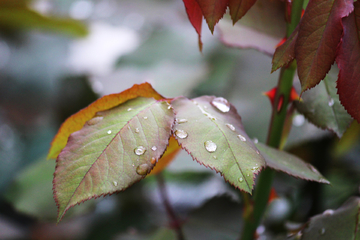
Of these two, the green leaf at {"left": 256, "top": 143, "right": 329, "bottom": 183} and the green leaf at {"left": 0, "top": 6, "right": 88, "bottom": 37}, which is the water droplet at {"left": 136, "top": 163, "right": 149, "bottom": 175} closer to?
the green leaf at {"left": 256, "top": 143, "right": 329, "bottom": 183}

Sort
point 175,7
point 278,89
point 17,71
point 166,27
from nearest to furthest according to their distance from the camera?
point 278,89, point 17,71, point 166,27, point 175,7

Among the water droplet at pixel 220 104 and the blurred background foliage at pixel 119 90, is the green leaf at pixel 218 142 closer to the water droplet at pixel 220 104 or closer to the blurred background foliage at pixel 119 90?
the water droplet at pixel 220 104

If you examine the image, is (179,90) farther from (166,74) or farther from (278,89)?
(278,89)

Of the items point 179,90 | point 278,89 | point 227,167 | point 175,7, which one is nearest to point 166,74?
point 179,90

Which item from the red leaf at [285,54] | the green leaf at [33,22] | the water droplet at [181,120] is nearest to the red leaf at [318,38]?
the red leaf at [285,54]

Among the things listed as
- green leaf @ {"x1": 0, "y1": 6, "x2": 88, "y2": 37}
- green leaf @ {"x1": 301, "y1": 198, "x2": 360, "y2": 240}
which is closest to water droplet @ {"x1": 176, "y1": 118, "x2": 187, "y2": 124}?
green leaf @ {"x1": 301, "y1": 198, "x2": 360, "y2": 240}

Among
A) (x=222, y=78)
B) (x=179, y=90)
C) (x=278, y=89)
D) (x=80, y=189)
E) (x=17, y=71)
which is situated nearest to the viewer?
(x=80, y=189)

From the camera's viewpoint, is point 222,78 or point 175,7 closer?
point 222,78
